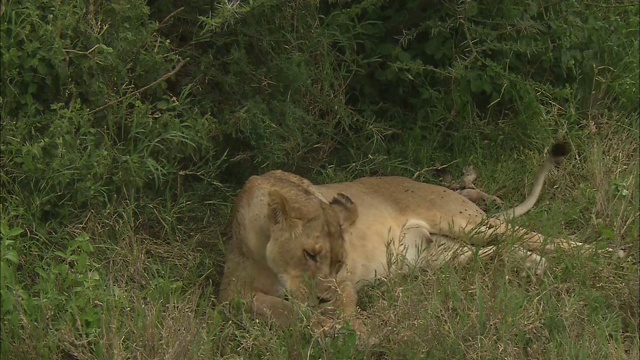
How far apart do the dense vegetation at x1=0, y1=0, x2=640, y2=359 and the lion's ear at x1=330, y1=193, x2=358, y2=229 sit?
343 mm

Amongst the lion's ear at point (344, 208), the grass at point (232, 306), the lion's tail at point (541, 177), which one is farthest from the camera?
the lion's tail at point (541, 177)

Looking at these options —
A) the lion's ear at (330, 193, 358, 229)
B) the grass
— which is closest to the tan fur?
the lion's ear at (330, 193, 358, 229)

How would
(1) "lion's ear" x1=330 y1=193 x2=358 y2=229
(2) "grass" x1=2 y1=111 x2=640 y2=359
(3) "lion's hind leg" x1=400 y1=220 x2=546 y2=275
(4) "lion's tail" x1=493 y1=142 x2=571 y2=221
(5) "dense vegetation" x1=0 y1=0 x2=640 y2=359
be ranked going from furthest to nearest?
(4) "lion's tail" x1=493 y1=142 x2=571 y2=221, (3) "lion's hind leg" x1=400 y1=220 x2=546 y2=275, (1) "lion's ear" x1=330 y1=193 x2=358 y2=229, (5) "dense vegetation" x1=0 y1=0 x2=640 y2=359, (2) "grass" x1=2 y1=111 x2=640 y2=359

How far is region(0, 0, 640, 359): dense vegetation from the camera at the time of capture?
14.1ft

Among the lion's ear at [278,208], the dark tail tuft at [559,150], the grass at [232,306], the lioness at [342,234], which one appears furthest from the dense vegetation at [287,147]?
the lion's ear at [278,208]

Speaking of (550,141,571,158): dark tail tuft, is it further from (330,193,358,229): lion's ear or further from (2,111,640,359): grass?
(330,193,358,229): lion's ear

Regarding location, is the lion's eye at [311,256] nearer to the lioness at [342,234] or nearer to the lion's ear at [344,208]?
the lioness at [342,234]

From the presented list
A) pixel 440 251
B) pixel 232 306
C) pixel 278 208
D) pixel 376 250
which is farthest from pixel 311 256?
pixel 440 251

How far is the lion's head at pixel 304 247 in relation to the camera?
175 inches

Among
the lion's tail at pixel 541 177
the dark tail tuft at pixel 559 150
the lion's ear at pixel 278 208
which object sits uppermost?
the lion's ear at pixel 278 208

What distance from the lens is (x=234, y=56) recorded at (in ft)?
18.6

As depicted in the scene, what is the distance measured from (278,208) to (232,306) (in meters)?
0.48

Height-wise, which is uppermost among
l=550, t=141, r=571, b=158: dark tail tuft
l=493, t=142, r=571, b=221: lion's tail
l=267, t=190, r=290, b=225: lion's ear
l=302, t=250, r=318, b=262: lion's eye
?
l=267, t=190, r=290, b=225: lion's ear

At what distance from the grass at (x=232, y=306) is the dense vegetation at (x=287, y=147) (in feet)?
0.04
